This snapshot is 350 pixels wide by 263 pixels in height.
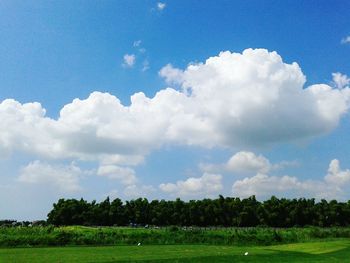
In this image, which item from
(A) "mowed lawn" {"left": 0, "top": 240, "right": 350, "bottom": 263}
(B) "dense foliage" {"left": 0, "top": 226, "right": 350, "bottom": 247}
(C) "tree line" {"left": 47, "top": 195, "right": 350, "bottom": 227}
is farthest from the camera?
(C) "tree line" {"left": 47, "top": 195, "right": 350, "bottom": 227}

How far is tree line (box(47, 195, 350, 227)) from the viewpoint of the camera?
118 meters

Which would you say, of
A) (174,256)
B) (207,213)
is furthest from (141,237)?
(207,213)

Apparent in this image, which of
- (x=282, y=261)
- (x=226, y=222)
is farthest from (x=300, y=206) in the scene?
(x=282, y=261)

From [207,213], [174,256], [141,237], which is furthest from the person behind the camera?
[207,213]

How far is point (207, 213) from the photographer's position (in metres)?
122

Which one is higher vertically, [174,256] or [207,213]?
[207,213]

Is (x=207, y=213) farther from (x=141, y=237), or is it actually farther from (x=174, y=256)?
(x=174, y=256)

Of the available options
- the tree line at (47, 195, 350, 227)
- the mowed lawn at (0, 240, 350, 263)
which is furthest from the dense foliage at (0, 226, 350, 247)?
the tree line at (47, 195, 350, 227)

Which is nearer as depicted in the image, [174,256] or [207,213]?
[174,256]

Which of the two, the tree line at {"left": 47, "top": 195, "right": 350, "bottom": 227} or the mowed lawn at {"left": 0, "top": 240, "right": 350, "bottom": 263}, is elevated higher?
the tree line at {"left": 47, "top": 195, "right": 350, "bottom": 227}

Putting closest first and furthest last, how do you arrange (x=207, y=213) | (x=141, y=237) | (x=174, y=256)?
(x=174, y=256)
(x=141, y=237)
(x=207, y=213)

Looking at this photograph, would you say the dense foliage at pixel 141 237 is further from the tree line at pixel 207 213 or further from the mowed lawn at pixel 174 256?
the tree line at pixel 207 213

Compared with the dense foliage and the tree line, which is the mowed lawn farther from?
the tree line

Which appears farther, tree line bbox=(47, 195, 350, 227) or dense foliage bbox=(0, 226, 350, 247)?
tree line bbox=(47, 195, 350, 227)
